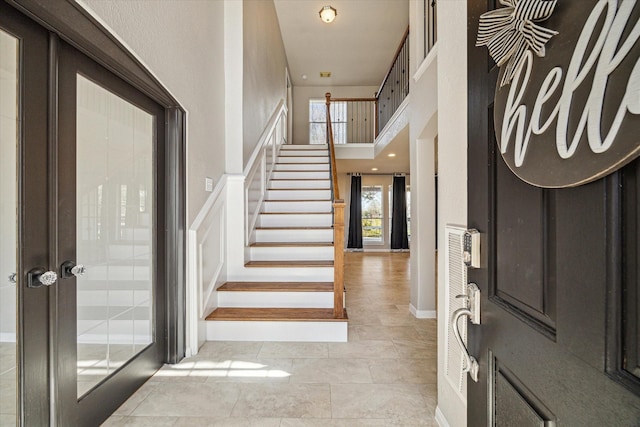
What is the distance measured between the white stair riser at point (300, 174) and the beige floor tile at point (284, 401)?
3.55 metres

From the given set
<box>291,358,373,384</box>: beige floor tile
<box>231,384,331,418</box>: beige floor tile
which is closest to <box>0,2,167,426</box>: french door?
<box>231,384,331,418</box>: beige floor tile

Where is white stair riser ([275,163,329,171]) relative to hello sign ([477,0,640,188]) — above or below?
above

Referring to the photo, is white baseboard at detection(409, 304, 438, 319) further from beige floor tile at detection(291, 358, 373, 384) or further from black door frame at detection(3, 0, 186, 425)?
black door frame at detection(3, 0, 186, 425)

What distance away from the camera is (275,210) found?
168 inches

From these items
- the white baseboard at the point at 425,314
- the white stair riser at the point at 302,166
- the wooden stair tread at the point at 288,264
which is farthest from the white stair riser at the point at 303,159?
the white baseboard at the point at 425,314

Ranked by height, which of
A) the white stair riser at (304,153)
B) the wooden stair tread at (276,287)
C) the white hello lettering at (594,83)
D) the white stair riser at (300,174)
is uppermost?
the white stair riser at (304,153)

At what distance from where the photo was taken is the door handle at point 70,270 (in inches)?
53.8

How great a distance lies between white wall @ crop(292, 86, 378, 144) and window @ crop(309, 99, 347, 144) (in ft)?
0.45

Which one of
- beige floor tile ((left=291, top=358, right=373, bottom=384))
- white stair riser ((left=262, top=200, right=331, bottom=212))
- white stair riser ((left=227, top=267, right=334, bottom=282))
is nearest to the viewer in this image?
beige floor tile ((left=291, top=358, right=373, bottom=384))

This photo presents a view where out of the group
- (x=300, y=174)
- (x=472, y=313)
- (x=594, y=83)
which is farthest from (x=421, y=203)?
(x=594, y=83)

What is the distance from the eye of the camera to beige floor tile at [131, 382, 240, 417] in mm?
1704

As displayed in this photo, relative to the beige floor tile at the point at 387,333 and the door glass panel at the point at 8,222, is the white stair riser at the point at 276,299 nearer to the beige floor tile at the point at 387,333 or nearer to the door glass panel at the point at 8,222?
the beige floor tile at the point at 387,333

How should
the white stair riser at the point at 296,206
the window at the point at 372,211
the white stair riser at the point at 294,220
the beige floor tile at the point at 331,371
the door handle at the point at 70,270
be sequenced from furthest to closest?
1. the window at the point at 372,211
2. the white stair riser at the point at 296,206
3. the white stair riser at the point at 294,220
4. the beige floor tile at the point at 331,371
5. the door handle at the point at 70,270

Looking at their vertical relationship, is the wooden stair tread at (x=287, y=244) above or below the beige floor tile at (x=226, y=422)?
above
